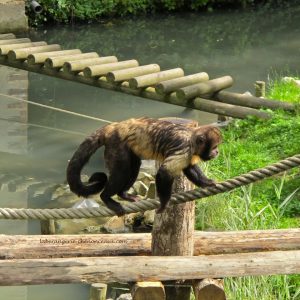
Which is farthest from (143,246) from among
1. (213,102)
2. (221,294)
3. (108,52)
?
(108,52)

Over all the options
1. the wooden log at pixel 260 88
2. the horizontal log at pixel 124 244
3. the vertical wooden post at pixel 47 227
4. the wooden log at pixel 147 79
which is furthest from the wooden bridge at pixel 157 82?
the horizontal log at pixel 124 244

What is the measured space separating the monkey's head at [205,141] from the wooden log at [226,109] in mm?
4601

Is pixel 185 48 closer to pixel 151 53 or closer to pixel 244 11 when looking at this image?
pixel 151 53

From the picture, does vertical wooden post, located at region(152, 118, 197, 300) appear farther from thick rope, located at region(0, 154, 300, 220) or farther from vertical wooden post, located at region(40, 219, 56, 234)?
vertical wooden post, located at region(40, 219, 56, 234)

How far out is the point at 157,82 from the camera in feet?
29.4

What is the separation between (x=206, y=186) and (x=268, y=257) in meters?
0.53

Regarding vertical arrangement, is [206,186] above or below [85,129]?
above

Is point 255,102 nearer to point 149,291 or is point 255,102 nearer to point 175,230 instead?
point 175,230

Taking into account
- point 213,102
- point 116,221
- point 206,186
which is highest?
point 206,186

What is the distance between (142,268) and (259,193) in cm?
309

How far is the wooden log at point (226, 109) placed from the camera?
29.6ft

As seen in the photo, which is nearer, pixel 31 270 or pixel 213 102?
pixel 31 270

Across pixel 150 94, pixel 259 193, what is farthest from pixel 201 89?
pixel 259 193

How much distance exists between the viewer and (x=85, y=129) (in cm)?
1080
